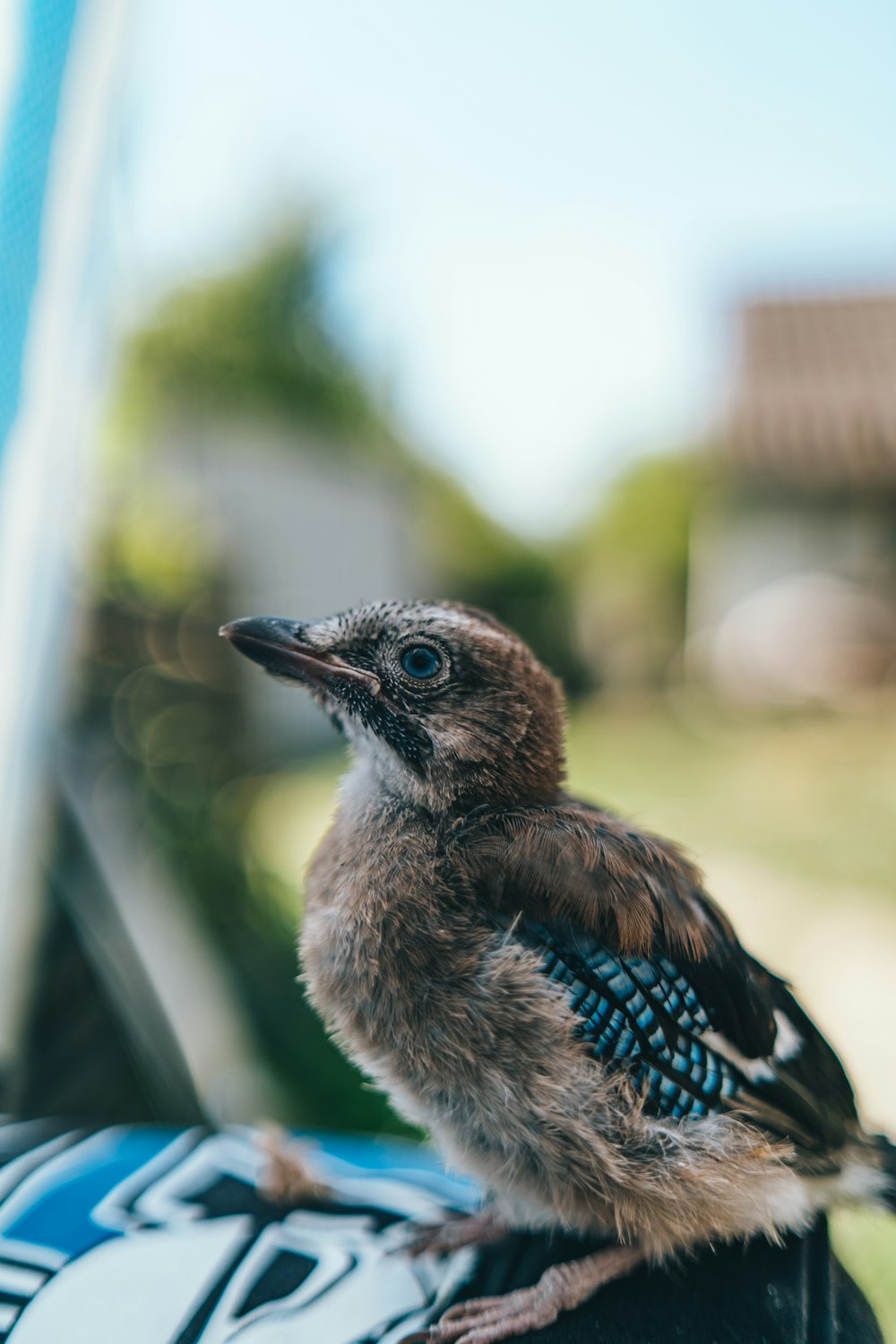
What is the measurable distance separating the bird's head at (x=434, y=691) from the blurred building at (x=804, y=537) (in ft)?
32.4

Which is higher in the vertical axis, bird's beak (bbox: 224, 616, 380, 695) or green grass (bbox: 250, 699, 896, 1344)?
bird's beak (bbox: 224, 616, 380, 695)

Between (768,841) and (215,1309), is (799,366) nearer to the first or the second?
(768,841)

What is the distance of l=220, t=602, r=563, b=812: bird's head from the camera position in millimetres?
1338

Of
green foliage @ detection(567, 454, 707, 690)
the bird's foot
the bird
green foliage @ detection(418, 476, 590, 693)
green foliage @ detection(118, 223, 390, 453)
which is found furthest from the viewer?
green foliage @ detection(567, 454, 707, 690)

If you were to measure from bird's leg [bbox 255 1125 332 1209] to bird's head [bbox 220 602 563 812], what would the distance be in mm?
594

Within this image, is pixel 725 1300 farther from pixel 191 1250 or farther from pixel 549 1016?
pixel 191 1250

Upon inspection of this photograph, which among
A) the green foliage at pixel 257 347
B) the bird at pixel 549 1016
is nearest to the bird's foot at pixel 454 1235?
the bird at pixel 549 1016

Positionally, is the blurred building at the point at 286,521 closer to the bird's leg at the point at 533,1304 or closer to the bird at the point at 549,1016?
the bird at the point at 549,1016

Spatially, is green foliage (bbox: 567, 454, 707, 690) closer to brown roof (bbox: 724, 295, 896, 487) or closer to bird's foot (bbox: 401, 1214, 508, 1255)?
brown roof (bbox: 724, 295, 896, 487)

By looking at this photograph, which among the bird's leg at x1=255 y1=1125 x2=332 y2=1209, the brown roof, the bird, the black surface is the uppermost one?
the brown roof

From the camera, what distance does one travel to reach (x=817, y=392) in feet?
38.9

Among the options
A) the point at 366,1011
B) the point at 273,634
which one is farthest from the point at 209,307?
the point at 366,1011

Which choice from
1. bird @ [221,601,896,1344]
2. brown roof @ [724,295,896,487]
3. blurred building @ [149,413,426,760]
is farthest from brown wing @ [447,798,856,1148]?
brown roof @ [724,295,896,487]

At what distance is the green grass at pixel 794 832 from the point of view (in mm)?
3568
